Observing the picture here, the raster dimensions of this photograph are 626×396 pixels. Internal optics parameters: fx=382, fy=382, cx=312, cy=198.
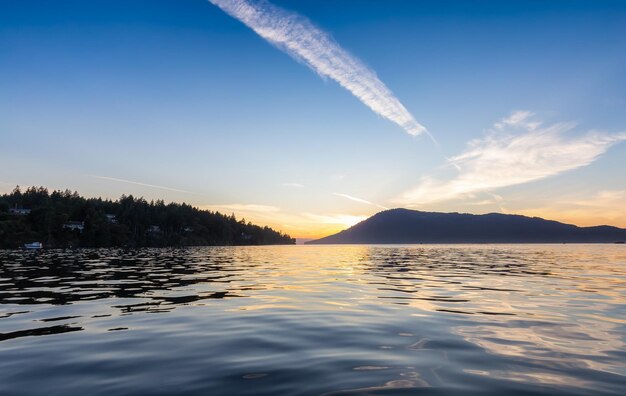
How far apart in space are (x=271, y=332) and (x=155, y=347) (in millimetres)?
3323

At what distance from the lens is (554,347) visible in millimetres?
9711

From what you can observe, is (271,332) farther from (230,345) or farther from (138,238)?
(138,238)

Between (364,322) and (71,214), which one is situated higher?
(71,214)

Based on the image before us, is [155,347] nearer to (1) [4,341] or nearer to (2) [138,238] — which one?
(1) [4,341]

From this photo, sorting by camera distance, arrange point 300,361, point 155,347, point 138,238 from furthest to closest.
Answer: point 138,238 → point 155,347 → point 300,361

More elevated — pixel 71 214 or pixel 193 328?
pixel 71 214

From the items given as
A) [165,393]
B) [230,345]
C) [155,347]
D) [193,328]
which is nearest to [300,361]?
[230,345]

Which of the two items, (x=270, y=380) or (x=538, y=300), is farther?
(x=538, y=300)

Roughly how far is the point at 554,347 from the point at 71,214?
191 meters

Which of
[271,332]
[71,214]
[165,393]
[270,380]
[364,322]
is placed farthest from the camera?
[71,214]

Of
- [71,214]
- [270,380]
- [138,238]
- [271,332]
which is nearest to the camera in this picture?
[270,380]

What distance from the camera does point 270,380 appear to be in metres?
7.17

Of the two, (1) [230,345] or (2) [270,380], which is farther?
(1) [230,345]

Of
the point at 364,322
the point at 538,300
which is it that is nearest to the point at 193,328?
the point at 364,322
